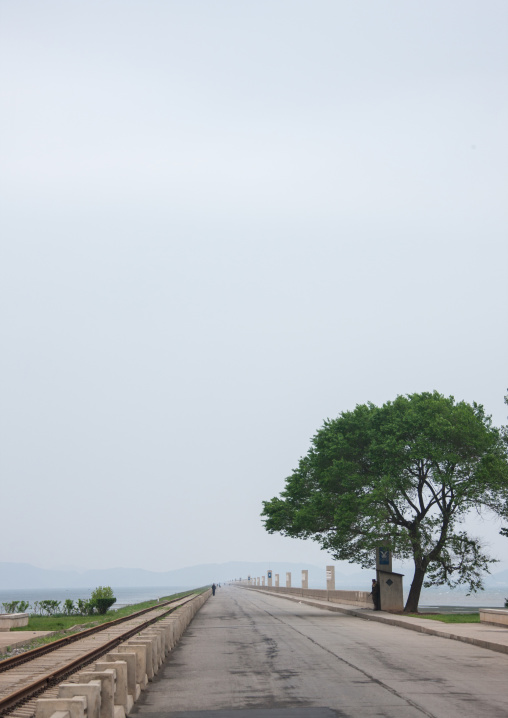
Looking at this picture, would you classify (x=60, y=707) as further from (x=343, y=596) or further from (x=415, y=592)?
(x=343, y=596)

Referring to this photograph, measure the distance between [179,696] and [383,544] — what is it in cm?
2479

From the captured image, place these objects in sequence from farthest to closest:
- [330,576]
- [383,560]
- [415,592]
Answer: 1. [330,576]
2. [415,592]
3. [383,560]

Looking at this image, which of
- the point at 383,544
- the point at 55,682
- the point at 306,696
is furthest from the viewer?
the point at 383,544

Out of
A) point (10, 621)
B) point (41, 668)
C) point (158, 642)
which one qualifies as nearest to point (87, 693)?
point (158, 642)

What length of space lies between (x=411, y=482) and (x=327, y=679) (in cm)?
2396

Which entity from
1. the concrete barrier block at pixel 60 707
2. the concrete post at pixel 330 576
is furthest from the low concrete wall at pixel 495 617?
the concrete post at pixel 330 576

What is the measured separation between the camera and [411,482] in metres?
36.8

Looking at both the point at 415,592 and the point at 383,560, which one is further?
the point at 415,592

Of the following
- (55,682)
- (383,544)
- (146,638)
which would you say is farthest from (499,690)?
(383,544)

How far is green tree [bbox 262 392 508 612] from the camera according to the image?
3556 cm

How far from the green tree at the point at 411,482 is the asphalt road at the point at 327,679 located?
43.6 ft

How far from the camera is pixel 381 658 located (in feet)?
55.4

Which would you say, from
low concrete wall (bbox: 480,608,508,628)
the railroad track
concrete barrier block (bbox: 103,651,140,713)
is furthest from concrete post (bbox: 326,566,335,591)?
concrete barrier block (bbox: 103,651,140,713)

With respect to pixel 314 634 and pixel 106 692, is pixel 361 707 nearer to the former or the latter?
pixel 106 692
